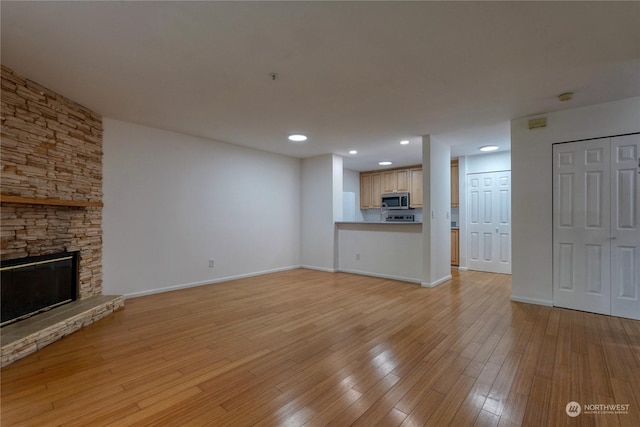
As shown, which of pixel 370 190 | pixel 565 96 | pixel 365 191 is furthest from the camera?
pixel 365 191

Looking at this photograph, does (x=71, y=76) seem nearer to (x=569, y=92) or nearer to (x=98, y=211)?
(x=98, y=211)

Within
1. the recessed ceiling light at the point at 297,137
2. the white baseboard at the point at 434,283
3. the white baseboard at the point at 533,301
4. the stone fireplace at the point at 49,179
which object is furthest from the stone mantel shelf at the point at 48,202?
the white baseboard at the point at 533,301

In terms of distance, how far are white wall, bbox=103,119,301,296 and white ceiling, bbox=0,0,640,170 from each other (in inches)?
25.6

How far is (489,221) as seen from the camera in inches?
229

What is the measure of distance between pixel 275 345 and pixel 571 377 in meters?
2.23

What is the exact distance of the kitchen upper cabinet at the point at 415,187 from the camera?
6.88 metres

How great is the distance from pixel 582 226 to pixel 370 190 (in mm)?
4949

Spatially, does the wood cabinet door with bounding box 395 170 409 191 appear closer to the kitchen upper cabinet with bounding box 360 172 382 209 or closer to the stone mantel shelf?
the kitchen upper cabinet with bounding box 360 172 382 209

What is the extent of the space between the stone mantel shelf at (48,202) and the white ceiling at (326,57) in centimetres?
114

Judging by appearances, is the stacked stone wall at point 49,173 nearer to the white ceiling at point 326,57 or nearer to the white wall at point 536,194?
the white ceiling at point 326,57

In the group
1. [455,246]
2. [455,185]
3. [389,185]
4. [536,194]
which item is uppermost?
[389,185]

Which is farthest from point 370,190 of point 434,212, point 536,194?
point 536,194

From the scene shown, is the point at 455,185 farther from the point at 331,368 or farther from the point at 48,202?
the point at 48,202

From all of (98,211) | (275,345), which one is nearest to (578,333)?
(275,345)
